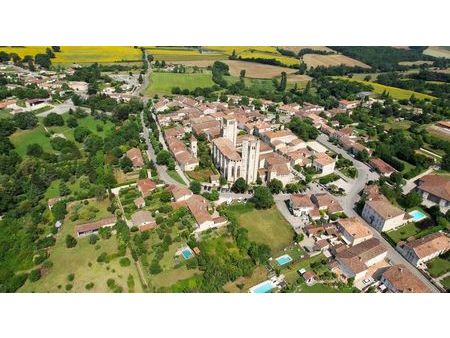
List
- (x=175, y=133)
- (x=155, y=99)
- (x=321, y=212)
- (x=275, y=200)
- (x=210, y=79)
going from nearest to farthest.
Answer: (x=321, y=212) → (x=275, y=200) → (x=175, y=133) → (x=155, y=99) → (x=210, y=79)

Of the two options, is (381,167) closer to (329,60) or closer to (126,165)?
(126,165)

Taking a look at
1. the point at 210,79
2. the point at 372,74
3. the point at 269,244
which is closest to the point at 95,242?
the point at 269,244

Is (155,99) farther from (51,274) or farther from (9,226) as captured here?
(51,274)

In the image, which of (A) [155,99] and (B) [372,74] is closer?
(A) [155,99]

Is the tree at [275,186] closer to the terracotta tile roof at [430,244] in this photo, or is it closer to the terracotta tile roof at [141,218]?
the terracotta tile roof at [430,244]

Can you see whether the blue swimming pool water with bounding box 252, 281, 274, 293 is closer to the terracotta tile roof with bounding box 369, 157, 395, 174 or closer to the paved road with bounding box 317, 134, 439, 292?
the paved road with bounding box 317, 134, 439, 292

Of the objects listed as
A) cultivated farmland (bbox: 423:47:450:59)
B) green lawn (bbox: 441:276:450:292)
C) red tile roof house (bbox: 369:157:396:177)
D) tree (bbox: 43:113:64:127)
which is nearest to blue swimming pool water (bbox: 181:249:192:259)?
green lawn (bbox: 441:276:450:292)

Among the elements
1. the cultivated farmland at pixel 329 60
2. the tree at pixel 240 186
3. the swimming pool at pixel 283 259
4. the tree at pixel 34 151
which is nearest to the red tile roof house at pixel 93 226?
the tree at pixel 240 186
